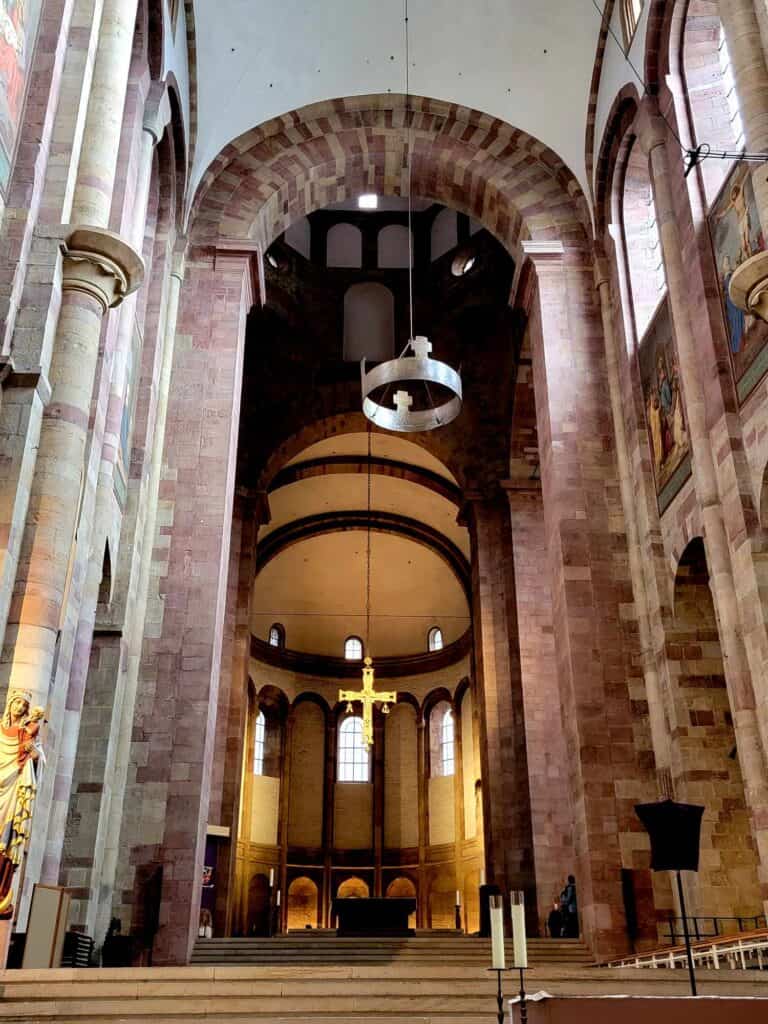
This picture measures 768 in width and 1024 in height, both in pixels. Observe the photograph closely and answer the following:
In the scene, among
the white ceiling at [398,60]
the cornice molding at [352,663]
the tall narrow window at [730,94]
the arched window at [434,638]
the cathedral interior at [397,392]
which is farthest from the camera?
the arched window at [434,638]

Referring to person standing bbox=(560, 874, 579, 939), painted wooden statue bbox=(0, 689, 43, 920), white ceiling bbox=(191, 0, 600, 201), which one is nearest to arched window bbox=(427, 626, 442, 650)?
person standing bbox=(560, 874, 579, 939)

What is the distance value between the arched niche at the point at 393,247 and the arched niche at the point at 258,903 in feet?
55.0

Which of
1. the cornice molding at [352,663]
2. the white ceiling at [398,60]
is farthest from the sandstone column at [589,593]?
the cornice molding at [352,663]

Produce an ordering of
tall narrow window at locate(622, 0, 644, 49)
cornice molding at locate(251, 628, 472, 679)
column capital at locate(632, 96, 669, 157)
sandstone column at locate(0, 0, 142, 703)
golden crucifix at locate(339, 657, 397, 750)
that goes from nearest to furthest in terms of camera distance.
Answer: sandstone column at locate(0, 0, 142, 703) → column capital at locate(632, 96, 669, 157) → tall narrow window at locate(622, 0, 644, 49) → golden crucifix at locate(339, 657, 397, 750) → cornice molding at locate(251, 628, 472, 679)

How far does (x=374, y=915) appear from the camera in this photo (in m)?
15.2

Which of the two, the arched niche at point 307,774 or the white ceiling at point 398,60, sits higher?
the white ceiling at point 398,60

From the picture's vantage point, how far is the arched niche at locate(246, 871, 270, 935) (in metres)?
26.7

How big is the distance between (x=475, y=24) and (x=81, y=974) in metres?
15.1

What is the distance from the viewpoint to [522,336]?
20344 millimetres

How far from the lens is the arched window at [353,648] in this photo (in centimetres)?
3119

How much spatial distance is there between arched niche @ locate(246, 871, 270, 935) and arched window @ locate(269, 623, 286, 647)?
6.61m

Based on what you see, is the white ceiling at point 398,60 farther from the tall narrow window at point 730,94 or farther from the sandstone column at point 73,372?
the sandstone column at point 73,372

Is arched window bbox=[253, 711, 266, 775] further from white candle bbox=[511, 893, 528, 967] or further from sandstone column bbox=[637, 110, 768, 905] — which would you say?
white candle bbox=[511, 893, 528, 967]

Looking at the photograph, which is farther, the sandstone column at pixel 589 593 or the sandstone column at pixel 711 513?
the sandstone column at pixel 589 593
